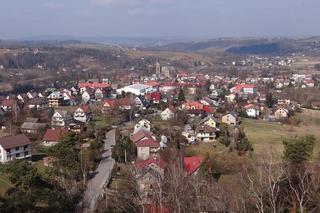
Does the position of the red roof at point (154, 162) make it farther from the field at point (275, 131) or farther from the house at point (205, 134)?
the house at point (205, 134)

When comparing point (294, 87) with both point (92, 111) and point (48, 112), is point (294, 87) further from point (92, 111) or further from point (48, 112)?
point (48, 112)

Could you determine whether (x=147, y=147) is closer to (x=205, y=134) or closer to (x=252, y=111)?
(x=205, y=134)

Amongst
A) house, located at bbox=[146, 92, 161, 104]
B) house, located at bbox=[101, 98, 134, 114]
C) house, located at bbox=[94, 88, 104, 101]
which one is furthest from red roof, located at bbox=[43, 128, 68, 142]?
house, located at bbox=[94, 88, 104, 101]

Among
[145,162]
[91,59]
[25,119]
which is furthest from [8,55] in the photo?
[145,162]

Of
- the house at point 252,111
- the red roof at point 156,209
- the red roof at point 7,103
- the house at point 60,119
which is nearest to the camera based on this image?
the red roof at point 156,209

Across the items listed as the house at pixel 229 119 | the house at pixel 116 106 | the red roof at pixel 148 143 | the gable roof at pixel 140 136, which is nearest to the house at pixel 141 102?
the house at pixel 116 106

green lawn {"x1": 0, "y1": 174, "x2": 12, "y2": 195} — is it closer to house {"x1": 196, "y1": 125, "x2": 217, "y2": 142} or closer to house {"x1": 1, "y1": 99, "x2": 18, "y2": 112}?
house {"x1": 196, "y1": 125, "x2": 217, "y2": 142}

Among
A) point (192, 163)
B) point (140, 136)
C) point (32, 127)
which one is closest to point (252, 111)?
point (140, 136)
